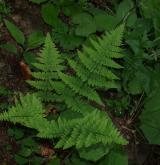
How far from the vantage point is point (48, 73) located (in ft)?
11.7

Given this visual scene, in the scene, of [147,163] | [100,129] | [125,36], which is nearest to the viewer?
[100,129]

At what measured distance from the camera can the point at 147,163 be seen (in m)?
3.82

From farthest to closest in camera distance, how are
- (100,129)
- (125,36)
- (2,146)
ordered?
(125,36) < (2,146) < (100,129)

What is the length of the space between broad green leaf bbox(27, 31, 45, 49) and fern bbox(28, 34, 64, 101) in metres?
0.38

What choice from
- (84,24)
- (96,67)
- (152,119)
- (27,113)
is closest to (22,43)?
(84,24)

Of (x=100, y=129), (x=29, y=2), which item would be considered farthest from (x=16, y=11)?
(x=100, y=129)

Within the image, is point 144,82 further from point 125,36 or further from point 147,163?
point 147,163

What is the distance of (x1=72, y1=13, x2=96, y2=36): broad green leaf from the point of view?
4067 millimetres

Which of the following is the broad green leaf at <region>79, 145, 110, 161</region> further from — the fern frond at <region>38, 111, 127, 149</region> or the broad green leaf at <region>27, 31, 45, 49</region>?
the broad green leaf at <region>27, 31, 45, 49</region>

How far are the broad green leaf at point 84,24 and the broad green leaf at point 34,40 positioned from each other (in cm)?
37

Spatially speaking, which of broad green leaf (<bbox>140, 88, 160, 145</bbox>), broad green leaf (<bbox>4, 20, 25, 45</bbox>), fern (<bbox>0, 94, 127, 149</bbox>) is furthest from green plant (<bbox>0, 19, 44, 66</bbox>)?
broad green leaf (<bbox>140, 88, 160, 145</bbox>)

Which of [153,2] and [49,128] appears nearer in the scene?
[49,128]

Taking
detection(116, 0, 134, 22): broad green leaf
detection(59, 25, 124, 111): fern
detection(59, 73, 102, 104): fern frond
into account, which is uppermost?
detection(116, 0, 134, 22): broad green leaf

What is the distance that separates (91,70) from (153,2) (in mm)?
1253
